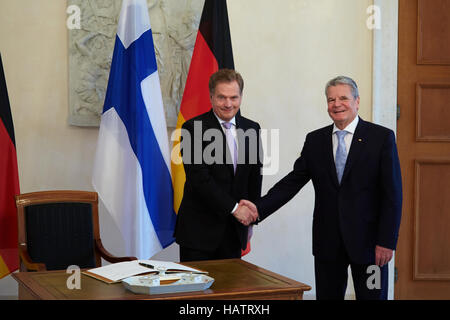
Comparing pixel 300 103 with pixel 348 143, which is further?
pixel 300 103

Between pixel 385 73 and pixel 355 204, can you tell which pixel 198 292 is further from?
pixel 385 73

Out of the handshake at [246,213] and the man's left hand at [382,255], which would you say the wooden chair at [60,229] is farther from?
the man's left hand at [382,255]

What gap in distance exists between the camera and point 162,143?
146 inches

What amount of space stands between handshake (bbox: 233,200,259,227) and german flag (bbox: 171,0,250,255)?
0.80 m

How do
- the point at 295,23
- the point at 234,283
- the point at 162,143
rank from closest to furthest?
the point at 234,283, the point at 162,143, the point at 295,23

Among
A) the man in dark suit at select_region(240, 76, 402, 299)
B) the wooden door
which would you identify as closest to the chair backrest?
the man in dark suit at select_region(240, 76, 402, 299)

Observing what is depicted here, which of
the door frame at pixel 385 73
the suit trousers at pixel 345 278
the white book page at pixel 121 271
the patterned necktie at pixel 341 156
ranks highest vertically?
the door frame at pixel 385 73

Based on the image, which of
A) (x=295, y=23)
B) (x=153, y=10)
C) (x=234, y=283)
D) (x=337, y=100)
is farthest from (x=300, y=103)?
(x=234, y=283)

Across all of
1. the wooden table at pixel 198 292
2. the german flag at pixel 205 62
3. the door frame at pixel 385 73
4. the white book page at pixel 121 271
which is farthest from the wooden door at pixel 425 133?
the white book page at pixel 121 271

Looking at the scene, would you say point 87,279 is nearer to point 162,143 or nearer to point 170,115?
point 162,143

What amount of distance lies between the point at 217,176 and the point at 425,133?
6.95 feet

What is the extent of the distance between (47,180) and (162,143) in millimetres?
991

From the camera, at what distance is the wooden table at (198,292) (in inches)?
76.4

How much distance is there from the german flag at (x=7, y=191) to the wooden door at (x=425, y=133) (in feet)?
9.37
